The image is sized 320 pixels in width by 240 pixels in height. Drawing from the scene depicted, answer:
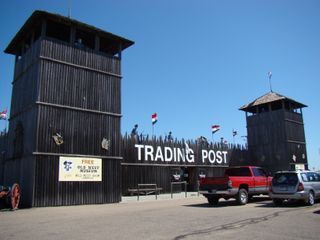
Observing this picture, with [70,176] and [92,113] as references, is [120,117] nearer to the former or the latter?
[92,113]

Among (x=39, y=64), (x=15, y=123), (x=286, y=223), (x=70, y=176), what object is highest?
(x=39, y=64)

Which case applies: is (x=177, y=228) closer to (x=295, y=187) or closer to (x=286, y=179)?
(x=295, y=187)

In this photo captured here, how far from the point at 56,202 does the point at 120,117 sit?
634cm

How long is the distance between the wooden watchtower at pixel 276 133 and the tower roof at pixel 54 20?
19.0m

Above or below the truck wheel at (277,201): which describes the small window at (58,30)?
above

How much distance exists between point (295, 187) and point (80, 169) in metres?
11.1

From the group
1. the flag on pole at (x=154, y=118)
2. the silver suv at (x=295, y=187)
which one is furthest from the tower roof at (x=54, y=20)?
the silver suv at (x=295, y=187)

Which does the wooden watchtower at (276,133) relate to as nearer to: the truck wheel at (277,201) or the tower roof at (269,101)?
the tower roof at (269,101)

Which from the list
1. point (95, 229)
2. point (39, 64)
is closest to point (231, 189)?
point (95, 229)

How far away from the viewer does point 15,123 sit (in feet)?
69.6

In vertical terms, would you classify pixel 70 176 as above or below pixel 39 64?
below

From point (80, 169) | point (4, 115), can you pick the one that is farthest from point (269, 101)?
point (4, 115)

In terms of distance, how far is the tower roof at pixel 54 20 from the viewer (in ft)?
62.2

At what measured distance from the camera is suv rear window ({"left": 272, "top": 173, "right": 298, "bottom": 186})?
15.1 metres
